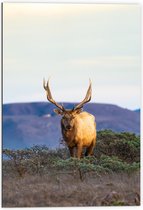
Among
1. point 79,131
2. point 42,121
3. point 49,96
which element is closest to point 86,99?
point 49,96

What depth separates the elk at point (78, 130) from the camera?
1725 cm

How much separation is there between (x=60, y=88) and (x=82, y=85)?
0.34 m

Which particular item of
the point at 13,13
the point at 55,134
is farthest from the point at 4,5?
the point at 55,134

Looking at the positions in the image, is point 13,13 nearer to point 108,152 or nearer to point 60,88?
point 60,88

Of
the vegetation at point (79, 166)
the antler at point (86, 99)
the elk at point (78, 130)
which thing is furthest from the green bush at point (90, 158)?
the antler at point (86, 99)

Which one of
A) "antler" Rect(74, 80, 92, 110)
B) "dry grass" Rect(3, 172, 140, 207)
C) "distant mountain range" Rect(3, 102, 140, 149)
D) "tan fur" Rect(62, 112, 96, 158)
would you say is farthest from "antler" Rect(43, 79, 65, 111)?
"dry grass" Rect(3, 172, 140, 207)

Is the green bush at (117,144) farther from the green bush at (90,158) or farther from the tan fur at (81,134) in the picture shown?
the tan fur at (81,134)

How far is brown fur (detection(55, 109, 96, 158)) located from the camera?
17281 millimetres

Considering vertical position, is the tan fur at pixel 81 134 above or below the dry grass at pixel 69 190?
above

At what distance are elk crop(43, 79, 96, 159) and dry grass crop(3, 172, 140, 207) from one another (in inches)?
38.2

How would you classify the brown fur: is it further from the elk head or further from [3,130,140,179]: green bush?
[3,130,140,179]: green bush

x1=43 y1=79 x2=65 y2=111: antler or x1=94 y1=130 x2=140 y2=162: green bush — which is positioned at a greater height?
x1=43 y1=79 x2=65 y2=111: antler

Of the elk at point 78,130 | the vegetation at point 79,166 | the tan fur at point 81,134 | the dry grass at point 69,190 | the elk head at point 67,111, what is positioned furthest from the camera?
the tan fur at point 81,134

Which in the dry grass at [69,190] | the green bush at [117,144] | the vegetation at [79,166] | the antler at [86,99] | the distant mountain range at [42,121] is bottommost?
the dry grass at [69,190]
